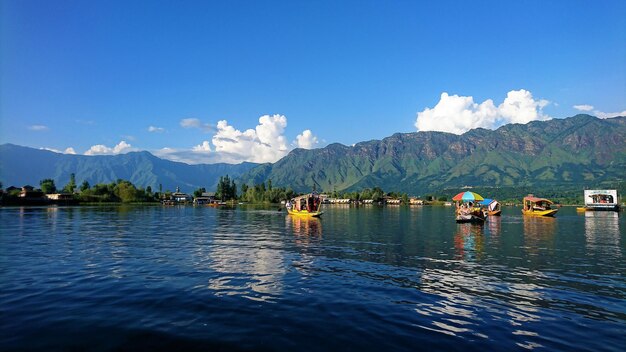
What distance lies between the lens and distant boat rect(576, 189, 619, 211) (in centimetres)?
18900

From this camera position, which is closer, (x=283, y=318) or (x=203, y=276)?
(x=283, y=318)

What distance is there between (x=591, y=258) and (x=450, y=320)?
30.9 m

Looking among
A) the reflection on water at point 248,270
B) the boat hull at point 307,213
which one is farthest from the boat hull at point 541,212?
the reflection on water at point 248,270

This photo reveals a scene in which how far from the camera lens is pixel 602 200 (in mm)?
194250

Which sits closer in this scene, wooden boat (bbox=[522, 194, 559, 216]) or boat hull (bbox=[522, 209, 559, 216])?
boat hull (bbox=[522, 209, 559, 216])

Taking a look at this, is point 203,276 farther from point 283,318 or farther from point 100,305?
point 283,318

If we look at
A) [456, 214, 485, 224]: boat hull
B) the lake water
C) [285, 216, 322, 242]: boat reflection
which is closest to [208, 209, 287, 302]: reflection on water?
the lake water

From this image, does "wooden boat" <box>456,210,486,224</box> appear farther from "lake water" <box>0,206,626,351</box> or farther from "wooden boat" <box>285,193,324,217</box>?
"lake water" <box>0,206,626,351</box>

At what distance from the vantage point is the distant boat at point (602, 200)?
620 ft

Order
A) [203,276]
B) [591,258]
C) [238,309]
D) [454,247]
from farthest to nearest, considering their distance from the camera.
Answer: [454,247]
[591,258]
[203,276]
[238,309]

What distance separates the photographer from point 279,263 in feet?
104

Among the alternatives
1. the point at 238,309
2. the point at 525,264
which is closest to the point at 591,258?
the point at 525,264

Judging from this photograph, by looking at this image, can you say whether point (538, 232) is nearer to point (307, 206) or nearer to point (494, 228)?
point (494, 228)

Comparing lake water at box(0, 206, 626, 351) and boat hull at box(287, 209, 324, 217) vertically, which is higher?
lake water at box(0, 206, 626, 351)
